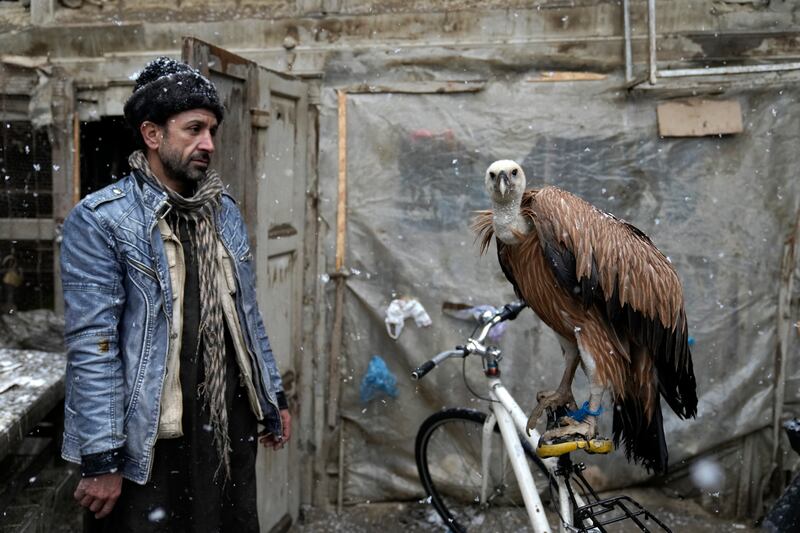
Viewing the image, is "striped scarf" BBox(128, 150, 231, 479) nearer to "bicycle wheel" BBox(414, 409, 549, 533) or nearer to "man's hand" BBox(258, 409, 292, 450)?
"man's hand" BBox(258, 409, 292, 450)

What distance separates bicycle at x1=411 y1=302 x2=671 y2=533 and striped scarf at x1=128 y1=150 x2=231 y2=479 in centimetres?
106

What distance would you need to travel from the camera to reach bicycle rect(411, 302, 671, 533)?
2.92 m

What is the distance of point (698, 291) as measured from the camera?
13.5 feet

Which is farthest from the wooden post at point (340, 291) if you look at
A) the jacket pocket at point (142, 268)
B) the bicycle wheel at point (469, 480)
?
the jacket pocket at point (142, 268)

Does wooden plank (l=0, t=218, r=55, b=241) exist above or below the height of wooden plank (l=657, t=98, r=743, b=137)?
below

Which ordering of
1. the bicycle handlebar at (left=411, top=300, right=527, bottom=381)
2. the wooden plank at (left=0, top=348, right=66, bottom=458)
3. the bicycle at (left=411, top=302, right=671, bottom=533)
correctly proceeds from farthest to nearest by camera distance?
the bicycle handlebar at (left=411, top=300, right=527, bottom=381), the bicycle at (left=411, top=302, right=671, bottom=533), the wooden plank at (left=0, top=348, right=66, bottom=458)

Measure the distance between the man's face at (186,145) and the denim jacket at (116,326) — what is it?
0.35ft

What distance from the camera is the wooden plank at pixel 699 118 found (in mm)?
3963

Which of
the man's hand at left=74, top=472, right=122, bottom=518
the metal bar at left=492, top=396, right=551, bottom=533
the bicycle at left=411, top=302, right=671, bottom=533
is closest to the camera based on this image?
the man's hand at left=74, top=472, right=122, bottom=518

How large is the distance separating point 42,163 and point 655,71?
3.50 m

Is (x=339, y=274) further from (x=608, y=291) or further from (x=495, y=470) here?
(x=608, y=291)

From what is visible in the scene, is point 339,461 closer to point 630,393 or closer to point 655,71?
point 630,393

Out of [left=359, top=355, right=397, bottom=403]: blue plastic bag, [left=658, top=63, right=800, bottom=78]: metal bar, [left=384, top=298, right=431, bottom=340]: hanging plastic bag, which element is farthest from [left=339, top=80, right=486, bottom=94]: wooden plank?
[left=359, top=355, right=397, bottom=403]: blue plastic bag

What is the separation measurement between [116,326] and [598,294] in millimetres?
1534
